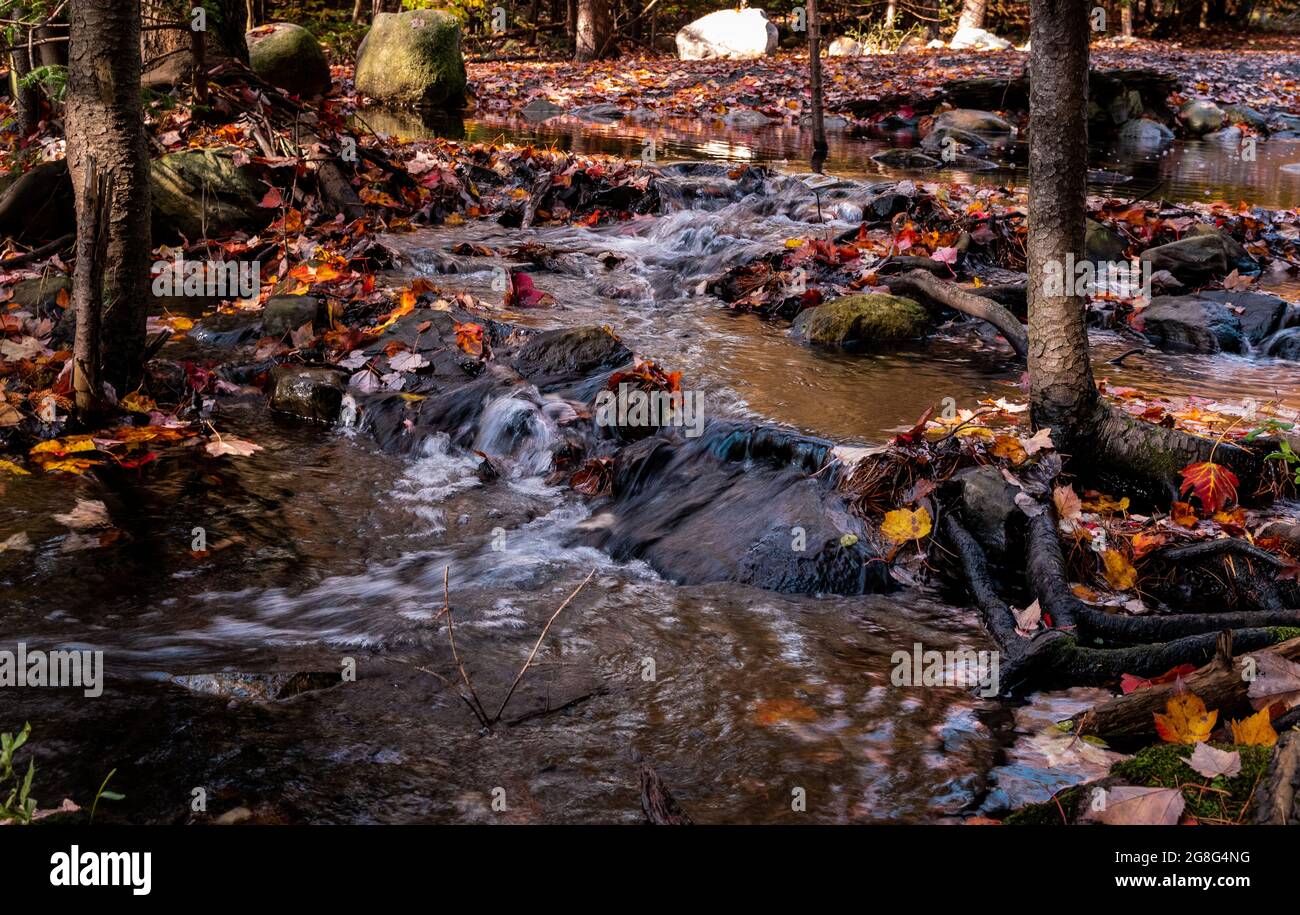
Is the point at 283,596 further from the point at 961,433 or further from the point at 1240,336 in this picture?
the point at 1240,336

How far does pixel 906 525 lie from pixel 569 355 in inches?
104

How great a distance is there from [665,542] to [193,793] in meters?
2.18

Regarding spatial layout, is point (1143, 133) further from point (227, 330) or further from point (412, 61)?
point (227, 330)

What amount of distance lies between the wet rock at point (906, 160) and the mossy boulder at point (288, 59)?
27.2 ft

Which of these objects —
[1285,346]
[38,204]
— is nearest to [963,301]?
[1285,346]

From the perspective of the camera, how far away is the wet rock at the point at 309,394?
225 inches

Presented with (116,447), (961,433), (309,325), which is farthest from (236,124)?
(961,433)

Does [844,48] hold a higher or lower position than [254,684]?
higher

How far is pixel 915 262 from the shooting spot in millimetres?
7762

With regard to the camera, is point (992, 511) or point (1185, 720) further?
point (992, 511)

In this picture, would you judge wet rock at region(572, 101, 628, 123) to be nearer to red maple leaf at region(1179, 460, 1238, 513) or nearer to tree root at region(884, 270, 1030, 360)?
tree root at region(884, 270, 1030, 360)

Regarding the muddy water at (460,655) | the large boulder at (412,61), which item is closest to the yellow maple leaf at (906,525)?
the muddy water at (460,655)

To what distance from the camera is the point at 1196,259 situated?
25.9 feet
